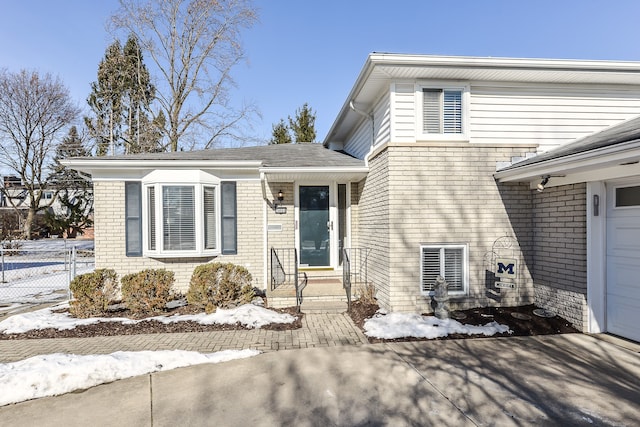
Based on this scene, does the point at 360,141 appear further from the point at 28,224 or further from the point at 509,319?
the point at 28,224

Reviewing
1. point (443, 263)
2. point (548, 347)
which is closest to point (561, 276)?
point (548, 347)

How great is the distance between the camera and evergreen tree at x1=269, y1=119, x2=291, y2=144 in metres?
19.7

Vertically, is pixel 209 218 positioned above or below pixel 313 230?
above

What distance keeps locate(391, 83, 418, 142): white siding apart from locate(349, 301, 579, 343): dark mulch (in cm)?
318

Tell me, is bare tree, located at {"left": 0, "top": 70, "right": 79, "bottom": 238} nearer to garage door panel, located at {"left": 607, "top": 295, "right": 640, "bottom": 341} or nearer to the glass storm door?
the glass storm door

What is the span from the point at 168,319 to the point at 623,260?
719 centimetres

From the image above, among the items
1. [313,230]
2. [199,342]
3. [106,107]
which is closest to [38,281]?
[199,342]

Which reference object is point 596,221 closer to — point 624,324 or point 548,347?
point 624,324

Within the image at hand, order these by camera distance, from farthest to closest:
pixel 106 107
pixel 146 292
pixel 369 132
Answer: pixel 106 107 → pixel 369 132 → pixel 146 292

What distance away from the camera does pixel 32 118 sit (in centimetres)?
2023

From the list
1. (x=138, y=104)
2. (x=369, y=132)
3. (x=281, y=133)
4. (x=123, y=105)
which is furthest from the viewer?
(x=123, y=105)

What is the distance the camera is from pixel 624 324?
4.77 meters

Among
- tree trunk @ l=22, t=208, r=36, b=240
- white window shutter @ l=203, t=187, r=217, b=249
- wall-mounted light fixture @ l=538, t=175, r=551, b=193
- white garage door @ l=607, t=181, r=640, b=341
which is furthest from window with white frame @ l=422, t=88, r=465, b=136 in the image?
tree trunk @ l=22, t=208, r=36, b=240

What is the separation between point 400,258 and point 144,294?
15.6 feet
